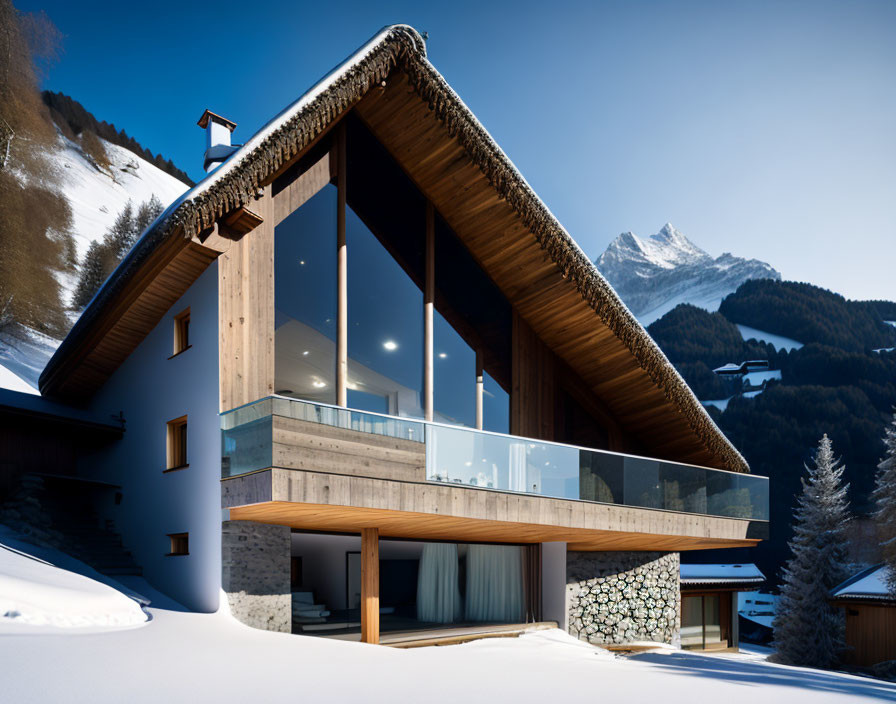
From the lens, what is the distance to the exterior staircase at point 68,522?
10.5m

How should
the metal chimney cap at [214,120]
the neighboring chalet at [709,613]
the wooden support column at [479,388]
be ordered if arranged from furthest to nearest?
the neighboring chalet at [709,613], the metal chimney cap at [214,120], the wooden support column at [479,388]

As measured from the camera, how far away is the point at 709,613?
1917 centimetres

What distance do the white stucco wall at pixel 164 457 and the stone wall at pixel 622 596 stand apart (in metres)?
6.48

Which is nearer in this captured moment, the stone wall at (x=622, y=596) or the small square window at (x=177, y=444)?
the small square window at (x=177, y=444)

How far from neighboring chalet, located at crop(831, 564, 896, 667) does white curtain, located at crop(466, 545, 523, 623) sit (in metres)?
13.9

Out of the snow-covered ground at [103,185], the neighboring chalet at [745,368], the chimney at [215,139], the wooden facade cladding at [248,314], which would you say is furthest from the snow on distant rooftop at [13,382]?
the neighboring chalet at [745,368]

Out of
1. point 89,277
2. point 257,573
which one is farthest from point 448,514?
point 89,277

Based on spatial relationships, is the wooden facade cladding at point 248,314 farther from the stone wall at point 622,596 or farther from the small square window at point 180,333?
the stone wall at point 622,596

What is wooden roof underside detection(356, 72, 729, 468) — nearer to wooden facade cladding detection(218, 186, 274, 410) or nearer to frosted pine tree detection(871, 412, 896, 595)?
wooden facade cladding detection(218, 186, 274, 410)

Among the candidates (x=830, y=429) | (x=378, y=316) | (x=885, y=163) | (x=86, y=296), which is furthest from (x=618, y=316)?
(x=830, y=429)

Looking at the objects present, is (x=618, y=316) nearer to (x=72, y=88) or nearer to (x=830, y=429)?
(x=830, y=429)

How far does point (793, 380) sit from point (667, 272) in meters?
72.8

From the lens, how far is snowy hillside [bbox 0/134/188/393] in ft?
85.9

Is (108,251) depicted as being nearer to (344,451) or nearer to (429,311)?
(429,311)
